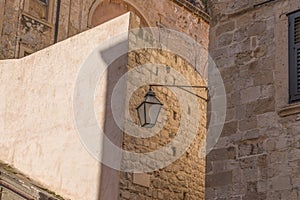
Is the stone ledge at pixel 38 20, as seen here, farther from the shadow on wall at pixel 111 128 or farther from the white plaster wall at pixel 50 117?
the shadow on wall at pixel 111 128

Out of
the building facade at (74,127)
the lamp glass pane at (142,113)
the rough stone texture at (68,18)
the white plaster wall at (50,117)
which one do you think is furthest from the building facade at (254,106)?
the rough stone texture at (68,18)

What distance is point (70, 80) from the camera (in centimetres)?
1173

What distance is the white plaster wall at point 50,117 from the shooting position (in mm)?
10898

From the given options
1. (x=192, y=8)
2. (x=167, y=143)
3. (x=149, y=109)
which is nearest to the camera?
(x=149, y=109)

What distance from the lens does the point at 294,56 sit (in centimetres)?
810

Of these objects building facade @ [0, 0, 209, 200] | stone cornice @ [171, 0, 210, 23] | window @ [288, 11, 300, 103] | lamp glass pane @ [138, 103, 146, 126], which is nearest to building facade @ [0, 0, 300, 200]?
window @ [288, 11, 300, 103]

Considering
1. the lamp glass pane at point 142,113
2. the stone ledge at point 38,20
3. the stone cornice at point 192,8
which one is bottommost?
the lamp glass pane at point 142,113

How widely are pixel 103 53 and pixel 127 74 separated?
76 centimetres

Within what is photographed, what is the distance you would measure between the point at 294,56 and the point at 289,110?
73 cm

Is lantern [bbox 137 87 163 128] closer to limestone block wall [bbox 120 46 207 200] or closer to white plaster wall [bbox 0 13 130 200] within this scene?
limestone block wall [bbox 120 46 207 200]

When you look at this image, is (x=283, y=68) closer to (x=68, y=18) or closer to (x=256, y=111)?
(x=256, y=111)

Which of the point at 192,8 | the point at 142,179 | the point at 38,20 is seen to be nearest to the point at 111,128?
the point at 142,179

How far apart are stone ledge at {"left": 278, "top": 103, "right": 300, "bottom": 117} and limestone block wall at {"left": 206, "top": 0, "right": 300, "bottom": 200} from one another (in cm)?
1

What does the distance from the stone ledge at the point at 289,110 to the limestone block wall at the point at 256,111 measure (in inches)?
0.5
